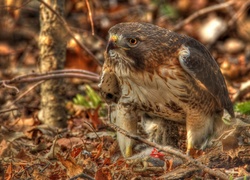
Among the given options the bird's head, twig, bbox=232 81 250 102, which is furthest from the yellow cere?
twig, bbox=232 81 250 102

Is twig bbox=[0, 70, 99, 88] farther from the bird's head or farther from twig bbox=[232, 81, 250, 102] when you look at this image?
twig bbox=[232, 81, 250, 102]

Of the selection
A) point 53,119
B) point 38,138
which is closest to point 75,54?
point 53,119

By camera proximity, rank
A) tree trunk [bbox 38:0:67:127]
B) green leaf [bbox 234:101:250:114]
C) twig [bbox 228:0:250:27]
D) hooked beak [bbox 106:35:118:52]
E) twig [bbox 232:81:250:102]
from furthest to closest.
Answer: twig [bbox 228:0:250:27] < twig [bbox 232:81:250:102] < tree trunk [bbox 38:0:67:127] < green leaf [bbox 234:101:250:114] < hooked beak [bbox 106:35:118:52]

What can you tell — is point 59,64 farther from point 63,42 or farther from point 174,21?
point 174,21

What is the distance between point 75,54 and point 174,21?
2.95 meters

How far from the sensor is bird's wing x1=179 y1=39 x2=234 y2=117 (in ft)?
17.7

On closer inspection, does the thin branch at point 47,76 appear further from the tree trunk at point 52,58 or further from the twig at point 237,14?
the twig at point 237,14

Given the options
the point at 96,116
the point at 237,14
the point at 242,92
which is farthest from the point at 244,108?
the point at 237,14

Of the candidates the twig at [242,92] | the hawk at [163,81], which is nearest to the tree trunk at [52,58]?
the hawk at [163,81]

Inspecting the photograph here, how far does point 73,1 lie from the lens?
10766 mm

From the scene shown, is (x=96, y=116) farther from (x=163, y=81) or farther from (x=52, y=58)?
(x=163, y=81)

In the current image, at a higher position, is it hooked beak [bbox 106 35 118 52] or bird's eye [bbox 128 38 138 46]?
bird's eye [bbox 128 38 138 46]

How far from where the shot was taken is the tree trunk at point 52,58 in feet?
22.6

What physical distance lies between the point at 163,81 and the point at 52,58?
189 cm
